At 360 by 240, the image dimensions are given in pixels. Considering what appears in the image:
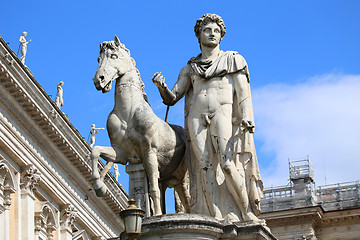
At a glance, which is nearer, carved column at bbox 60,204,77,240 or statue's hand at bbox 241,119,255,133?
statue's hand at bbox 241,119,255,133

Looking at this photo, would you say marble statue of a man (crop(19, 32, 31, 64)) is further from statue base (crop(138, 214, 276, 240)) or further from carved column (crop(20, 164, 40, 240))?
statue base (crop(138, 214, 276, 240))

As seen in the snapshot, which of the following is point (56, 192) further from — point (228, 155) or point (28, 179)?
point (228, 155)

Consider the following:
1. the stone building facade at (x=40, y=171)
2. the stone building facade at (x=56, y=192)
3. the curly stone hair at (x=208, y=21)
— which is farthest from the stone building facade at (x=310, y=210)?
the curly stone hair at (x=208, y=21)

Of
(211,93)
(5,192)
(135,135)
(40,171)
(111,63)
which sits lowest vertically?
(135,135)

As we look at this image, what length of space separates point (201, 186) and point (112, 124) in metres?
1.41

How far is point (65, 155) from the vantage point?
39219 mm

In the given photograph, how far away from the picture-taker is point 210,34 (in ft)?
42.2

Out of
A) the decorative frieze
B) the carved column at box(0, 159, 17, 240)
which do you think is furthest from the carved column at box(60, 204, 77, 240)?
the carved column at box(0, 159, 17, 240)

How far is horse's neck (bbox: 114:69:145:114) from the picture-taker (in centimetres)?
1238

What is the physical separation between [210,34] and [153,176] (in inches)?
85.8

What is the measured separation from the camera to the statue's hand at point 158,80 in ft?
40.8

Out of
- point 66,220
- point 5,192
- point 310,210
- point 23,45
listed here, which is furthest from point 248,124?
point 310,210

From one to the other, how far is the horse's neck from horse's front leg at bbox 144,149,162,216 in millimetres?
692

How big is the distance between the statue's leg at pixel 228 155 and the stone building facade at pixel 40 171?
21.2 metres
